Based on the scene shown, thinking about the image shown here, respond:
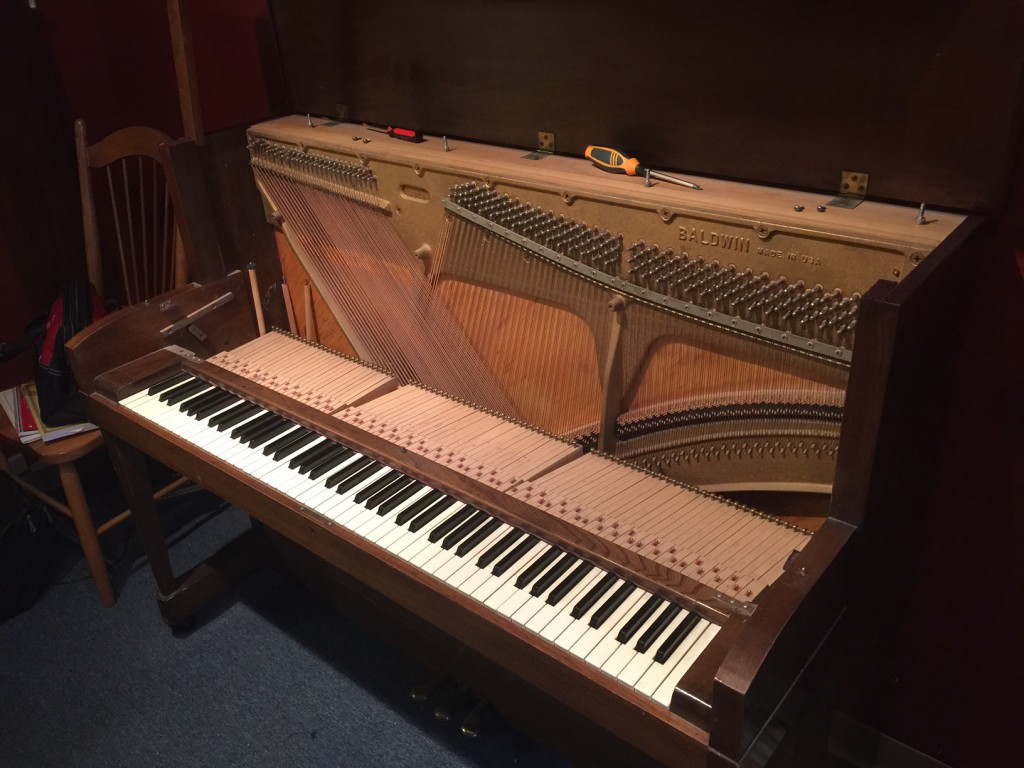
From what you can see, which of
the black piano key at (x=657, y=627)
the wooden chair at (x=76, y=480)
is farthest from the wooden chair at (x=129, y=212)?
the black piano key at (x=657, y=627)

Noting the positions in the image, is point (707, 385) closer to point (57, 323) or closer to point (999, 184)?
point (999, 184)

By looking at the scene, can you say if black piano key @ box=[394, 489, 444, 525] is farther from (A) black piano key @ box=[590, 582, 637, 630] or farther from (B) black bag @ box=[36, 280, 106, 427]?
(B) black bag @ box=[36, 280, 106, 427]

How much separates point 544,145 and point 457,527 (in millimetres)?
809

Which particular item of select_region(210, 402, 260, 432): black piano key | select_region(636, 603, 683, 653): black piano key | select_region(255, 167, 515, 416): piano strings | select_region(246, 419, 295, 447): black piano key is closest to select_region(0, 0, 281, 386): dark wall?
select_region(255, 167, 515, 416): piano strings

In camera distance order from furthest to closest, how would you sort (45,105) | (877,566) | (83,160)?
(45,105) → (83,160) → (877,566)

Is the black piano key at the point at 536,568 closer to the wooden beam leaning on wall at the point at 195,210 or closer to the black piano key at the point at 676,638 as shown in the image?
the black piano key at the point at 676,638

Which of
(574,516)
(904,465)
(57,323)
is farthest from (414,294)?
(57,323)

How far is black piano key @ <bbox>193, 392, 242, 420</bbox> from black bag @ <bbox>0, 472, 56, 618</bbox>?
1.14 meters

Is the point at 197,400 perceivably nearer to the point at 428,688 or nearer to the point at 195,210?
the point at 195,210

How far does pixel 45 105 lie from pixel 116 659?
6.60 feet

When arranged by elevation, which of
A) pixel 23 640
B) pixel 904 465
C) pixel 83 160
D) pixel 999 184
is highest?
pixel 999 184

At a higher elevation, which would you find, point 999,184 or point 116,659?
point 999,184

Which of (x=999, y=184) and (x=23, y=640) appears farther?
(x=23, y=640)

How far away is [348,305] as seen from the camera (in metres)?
2.26
